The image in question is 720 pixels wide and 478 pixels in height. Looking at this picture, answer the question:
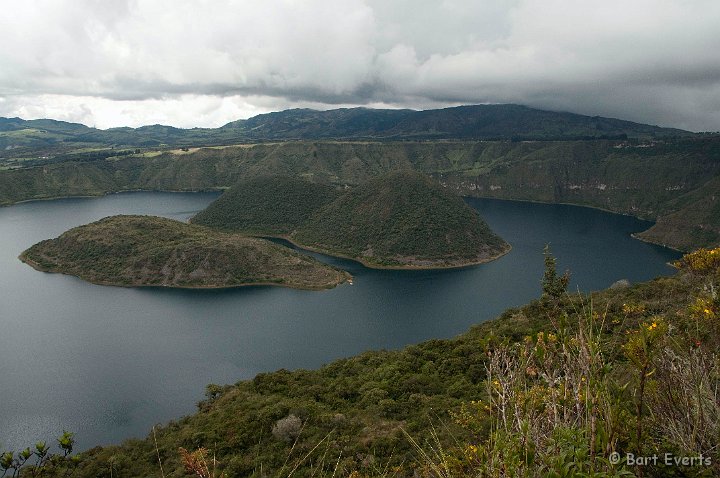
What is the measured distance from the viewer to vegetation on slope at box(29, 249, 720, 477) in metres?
5.45

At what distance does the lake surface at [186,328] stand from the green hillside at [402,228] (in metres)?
6.85

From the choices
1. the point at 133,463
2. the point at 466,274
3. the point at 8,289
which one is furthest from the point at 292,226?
the point at 133,463

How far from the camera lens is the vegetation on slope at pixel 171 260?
108m

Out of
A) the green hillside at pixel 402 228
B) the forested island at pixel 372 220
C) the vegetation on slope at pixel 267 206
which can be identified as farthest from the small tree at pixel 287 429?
the vegetation on slope at pixel 267 206

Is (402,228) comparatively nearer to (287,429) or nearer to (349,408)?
(349,408)

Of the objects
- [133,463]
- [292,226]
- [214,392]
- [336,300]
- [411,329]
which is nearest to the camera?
[133,463]

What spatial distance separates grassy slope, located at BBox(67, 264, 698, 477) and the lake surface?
23023 mm

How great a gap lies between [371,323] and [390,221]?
59536mm

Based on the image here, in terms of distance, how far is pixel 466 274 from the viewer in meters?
118

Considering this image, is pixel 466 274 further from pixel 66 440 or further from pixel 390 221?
pixel 66 440

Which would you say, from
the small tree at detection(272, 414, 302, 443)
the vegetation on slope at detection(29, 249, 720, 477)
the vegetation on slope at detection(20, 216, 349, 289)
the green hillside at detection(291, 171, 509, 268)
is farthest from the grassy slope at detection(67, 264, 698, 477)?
the green hillside at detection(291, 171, 509, 268)

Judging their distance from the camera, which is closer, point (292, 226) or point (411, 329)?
Result: point (411, 329)

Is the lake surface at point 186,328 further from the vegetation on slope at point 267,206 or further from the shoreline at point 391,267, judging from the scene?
the vegetation on slope at point 267,206

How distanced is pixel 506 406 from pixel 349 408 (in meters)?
29.8
